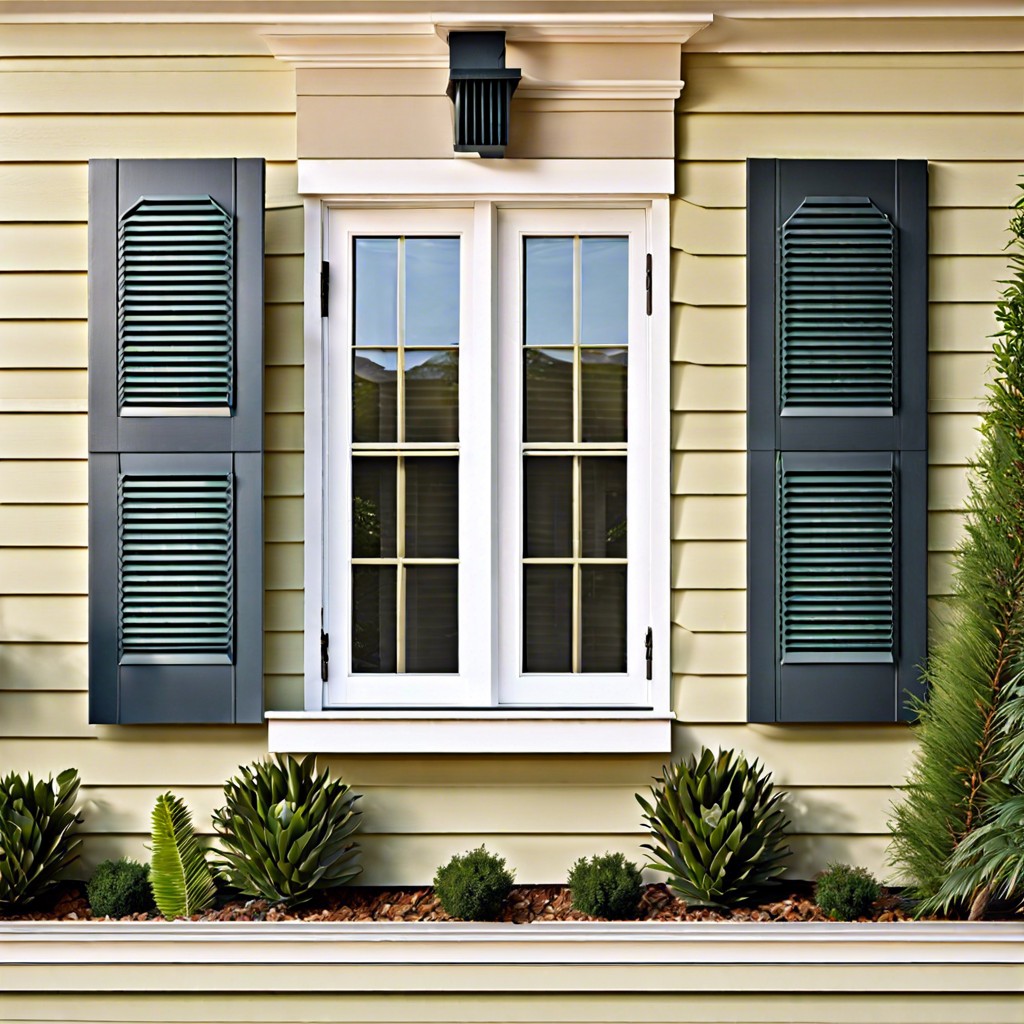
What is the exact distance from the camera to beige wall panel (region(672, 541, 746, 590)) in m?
2.76

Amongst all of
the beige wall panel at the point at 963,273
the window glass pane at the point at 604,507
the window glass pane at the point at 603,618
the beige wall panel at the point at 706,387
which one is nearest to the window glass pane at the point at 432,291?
the window glass pane at the point at 604,507

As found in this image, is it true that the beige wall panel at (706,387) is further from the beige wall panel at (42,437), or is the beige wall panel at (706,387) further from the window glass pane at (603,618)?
the beige wall panel at (42,437)

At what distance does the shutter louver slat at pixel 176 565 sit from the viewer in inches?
105

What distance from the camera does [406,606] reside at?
279cm

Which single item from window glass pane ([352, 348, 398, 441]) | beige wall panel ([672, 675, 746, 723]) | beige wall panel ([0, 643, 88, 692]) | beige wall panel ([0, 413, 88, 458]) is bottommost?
beige wall panel ([672, 675, 746, 723])

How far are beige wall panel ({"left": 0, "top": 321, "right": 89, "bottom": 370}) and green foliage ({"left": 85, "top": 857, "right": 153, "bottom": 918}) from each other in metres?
1.37

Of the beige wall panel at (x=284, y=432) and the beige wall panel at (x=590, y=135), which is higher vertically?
the beige wall panel at (x=590, y=135)

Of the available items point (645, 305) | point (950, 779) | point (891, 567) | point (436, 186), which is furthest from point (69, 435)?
point (950, 779)

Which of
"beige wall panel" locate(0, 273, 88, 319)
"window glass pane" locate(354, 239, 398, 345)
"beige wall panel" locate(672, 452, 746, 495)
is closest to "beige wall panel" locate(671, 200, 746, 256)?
"beige wall panel" locate(672, 452, 746, 495)

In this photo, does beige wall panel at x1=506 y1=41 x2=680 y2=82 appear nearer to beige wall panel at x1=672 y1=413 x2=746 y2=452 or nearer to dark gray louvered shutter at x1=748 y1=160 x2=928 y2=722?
dark gray louvered shutter at x1=748 y1=160 x2=928 y2=722

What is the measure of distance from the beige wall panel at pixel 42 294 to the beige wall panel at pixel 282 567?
848 mm

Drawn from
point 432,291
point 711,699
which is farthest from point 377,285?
point 711,699

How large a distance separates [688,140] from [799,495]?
1037 mm

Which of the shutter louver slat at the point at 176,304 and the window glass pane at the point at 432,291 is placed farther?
the window glass pane at the point at 432,291
